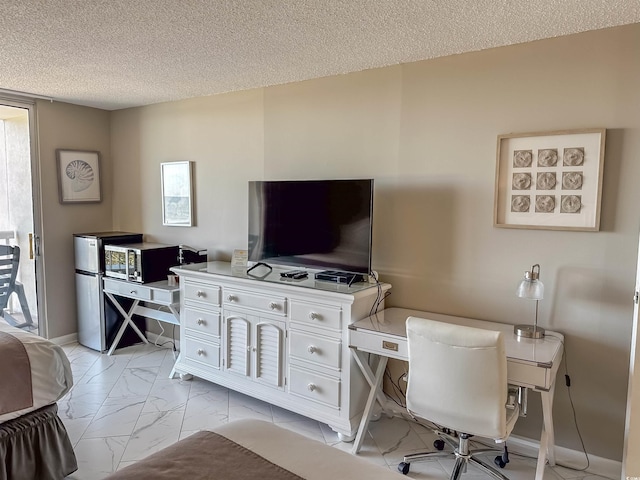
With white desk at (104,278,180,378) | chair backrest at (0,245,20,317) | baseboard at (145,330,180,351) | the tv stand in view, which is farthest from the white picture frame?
the tv stand

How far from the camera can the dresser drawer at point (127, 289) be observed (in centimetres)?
385

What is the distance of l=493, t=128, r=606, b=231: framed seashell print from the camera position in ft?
7.82

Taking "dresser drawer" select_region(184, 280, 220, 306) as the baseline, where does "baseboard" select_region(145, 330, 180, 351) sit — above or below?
below

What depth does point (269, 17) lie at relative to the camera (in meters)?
2.21

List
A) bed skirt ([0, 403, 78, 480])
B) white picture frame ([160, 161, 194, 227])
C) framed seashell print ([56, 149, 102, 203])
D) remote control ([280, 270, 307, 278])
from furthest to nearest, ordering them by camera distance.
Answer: framed seashell print ([56, 149, 102, 203]) → white picture frame ([160, 161, 194, 227]) → remote control ([280, 270, 307, 278]) → bed skirt ([0, 403, 78, 480])

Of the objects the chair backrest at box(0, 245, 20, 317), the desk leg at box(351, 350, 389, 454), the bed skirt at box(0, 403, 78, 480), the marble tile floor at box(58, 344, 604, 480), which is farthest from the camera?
the chair backrest at box(0, 245, 20, 317)

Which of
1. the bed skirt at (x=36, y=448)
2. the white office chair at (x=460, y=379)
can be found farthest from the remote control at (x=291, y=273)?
the bed skirt at (x=36, y=448)

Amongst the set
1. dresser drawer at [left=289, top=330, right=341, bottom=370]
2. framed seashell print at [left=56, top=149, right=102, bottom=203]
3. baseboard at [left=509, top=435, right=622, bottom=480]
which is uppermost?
framed seashell print at [left=56, top=149, right=102, bottom=203]

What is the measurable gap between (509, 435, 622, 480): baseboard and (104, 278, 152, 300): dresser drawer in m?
2.99

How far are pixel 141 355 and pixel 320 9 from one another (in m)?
3.49

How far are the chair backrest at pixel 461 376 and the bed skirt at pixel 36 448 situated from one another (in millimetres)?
1880

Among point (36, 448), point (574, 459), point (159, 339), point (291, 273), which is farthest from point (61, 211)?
point (574, 459)

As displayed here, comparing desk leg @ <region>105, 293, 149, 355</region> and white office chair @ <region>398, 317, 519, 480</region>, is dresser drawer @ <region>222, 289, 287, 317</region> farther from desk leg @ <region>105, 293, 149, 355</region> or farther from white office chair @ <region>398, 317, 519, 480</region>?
desk leg @ <region>105, 293, 149, 355</region>

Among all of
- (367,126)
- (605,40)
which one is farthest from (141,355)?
(605,40)
